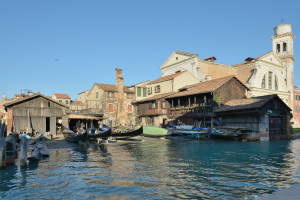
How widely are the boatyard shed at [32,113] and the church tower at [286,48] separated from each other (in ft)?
131

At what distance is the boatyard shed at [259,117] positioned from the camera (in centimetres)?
2284

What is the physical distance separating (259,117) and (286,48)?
30.1 meters

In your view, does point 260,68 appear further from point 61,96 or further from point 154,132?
point 61,96

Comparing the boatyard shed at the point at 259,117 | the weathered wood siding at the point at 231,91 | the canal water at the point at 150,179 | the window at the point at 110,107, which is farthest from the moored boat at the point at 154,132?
→ the canal water at the point at 150,179

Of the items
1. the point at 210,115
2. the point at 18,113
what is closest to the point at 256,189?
the point at 210,115

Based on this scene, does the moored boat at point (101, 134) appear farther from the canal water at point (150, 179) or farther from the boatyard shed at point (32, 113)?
the canal water at point (150, 179)

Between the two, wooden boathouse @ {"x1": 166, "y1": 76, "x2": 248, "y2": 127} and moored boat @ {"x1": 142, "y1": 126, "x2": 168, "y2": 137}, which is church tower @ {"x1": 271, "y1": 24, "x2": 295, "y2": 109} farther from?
moored boat @ {"x1": 142, "y1": 126, "x2": 168, "y2": 137}

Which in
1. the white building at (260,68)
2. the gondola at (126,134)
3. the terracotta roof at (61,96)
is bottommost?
the gondola at (126,134)

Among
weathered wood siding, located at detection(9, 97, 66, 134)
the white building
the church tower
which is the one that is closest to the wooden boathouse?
the white building

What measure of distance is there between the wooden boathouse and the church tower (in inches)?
770

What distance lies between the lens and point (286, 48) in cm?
4559

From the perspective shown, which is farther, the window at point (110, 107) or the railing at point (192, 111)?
the window at point (110, 107)

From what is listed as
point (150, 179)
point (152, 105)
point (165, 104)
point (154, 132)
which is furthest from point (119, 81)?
point (150, 179)

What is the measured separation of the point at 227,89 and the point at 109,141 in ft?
50.4
